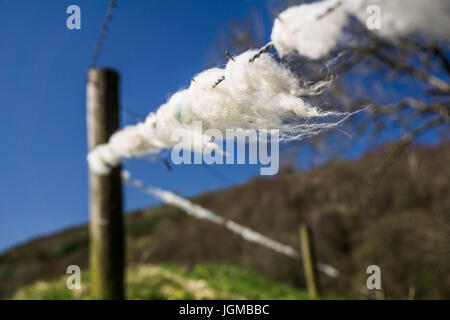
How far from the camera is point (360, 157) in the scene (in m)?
19.0

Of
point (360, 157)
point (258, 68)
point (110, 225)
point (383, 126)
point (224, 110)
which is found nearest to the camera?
point (258, 68)

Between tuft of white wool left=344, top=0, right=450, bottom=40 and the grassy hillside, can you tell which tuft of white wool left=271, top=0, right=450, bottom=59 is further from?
the grassy hillside

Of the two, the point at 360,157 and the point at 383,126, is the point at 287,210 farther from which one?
the point at 383,126

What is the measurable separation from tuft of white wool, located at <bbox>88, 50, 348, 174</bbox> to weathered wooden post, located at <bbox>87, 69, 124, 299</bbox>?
1712 mm

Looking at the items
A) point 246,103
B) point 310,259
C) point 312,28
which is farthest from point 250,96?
point 310,259

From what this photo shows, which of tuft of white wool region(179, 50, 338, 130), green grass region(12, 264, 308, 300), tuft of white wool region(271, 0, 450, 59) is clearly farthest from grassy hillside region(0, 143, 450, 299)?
tuft of white wool region(271, 0, 450, 59)

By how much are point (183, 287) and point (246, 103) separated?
4508 mm

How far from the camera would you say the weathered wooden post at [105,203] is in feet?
11.4

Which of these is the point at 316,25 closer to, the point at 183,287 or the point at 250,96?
the point at 250,96

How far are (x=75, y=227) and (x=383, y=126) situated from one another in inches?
802

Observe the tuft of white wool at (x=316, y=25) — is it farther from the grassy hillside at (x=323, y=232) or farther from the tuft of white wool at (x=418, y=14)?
the grassy hillside at (x=323, y=232)

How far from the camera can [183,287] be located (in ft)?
18.6

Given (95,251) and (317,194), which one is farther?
(317,194)
